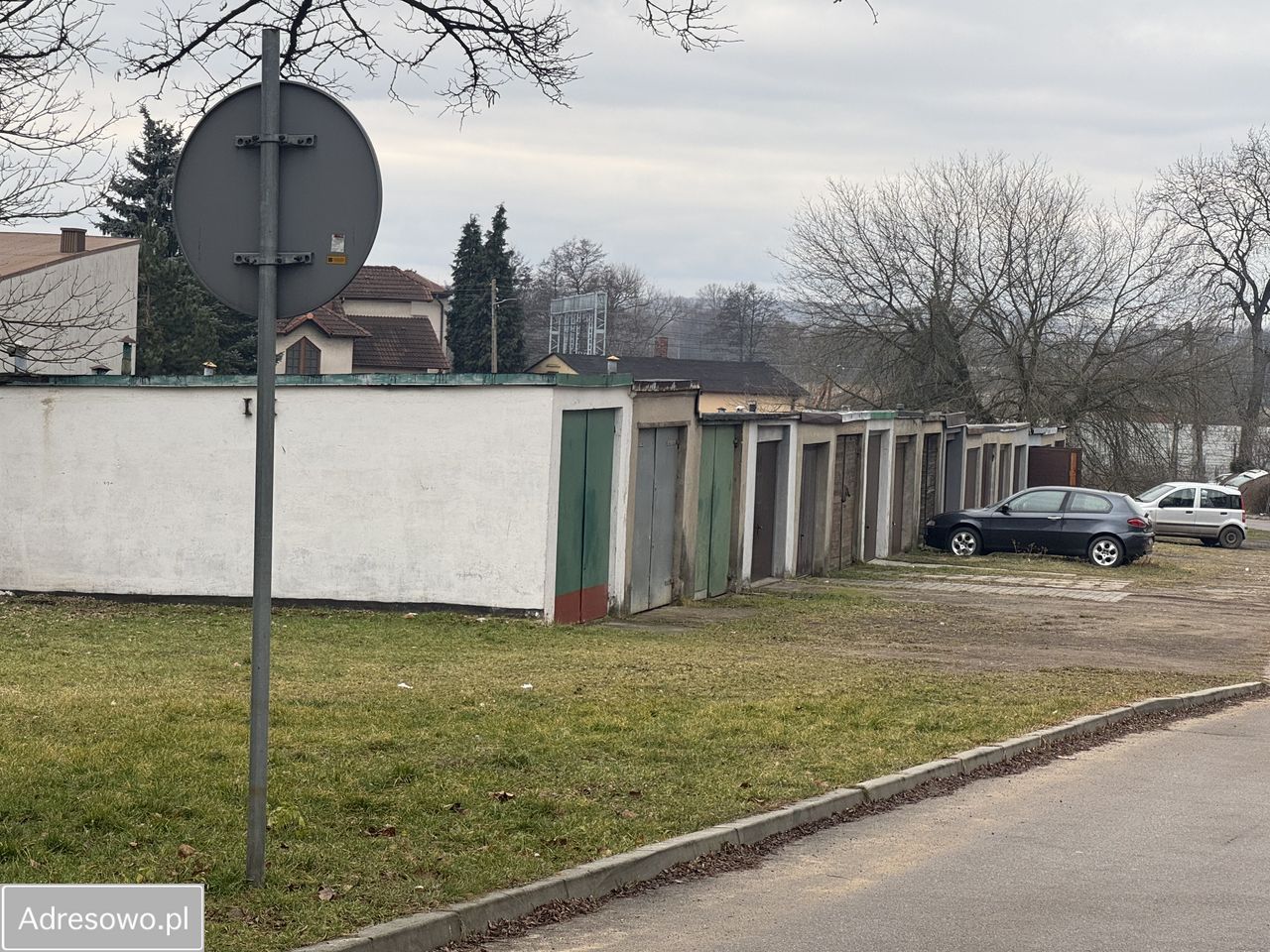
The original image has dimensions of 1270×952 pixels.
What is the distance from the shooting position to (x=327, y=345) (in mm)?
67438

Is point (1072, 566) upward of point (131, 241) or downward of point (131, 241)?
downward

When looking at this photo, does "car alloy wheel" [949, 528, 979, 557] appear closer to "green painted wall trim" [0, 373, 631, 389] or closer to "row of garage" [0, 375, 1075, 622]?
"row of garage" [0, 375, 1075, 622]

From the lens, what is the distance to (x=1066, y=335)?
49.3m

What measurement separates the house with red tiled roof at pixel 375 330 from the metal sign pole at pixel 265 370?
176 feet

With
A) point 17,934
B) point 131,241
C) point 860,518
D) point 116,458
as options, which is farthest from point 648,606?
point 131,241

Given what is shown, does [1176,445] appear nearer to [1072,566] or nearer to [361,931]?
[1072,566]

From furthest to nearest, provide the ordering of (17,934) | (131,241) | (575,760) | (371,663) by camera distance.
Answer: (131,241) < (371,663) < (575,760) < (17,934)

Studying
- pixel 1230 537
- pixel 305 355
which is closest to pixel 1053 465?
pixel 1230 537

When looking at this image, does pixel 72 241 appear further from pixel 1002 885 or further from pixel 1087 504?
pixel 1002 885

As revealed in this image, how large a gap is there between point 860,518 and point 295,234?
24.4 m

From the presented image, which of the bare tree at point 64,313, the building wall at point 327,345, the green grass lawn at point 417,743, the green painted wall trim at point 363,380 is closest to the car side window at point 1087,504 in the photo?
the green painted wall trim at point 363,380

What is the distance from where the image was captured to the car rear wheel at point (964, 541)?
31750 mm

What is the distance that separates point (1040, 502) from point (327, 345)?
140 ft

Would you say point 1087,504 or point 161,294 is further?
point 161,294
